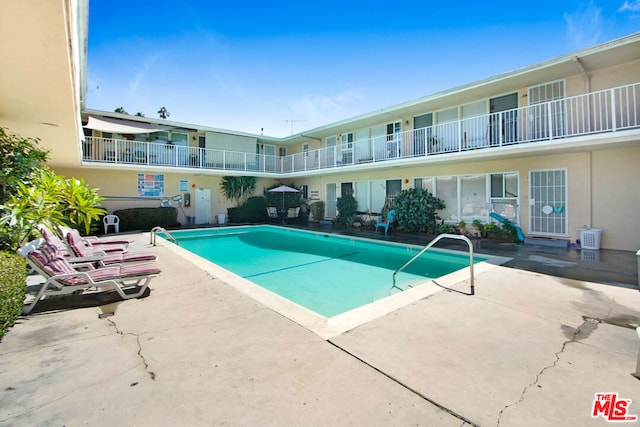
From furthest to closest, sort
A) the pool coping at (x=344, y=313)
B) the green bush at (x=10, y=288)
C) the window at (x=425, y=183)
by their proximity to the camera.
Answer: the window at (x=425, y=183) < the pool coping at (x=344, y=313) < the green bush at (x=10, y=288)

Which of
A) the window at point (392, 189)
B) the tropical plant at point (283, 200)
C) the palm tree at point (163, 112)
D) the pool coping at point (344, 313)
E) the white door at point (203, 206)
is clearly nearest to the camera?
the pool coping at point (344, 313)

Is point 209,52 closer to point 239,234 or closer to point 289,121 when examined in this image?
point 239,234

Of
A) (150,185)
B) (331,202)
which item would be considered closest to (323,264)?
(331,202)

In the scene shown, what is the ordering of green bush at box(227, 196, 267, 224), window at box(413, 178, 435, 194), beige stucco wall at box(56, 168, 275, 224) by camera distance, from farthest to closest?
green bush at box(227, 196, 267, 224) → beige stucco wall at box(56, 168, 275, 224) → window at box(413, 178, 435, 194)

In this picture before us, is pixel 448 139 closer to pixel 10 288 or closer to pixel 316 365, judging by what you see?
pixel 316 365

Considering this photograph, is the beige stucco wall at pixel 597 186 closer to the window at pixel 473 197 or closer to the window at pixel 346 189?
the window at pixel 473 197

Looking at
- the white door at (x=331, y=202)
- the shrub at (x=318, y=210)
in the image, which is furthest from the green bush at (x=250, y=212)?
the white door at (x=331, y=202)

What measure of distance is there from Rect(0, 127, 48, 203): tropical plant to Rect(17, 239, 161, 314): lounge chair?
7.98ft

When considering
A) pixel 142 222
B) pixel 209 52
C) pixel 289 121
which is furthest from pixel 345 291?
pixel 289 121

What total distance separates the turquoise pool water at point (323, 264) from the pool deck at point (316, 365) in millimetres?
2088

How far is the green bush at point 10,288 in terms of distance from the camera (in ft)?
10.6

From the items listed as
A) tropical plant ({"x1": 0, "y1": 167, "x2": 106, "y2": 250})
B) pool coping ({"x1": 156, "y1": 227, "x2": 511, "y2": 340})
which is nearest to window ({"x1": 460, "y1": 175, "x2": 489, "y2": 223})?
pool coping ({"x1": 156, "y1": 227, "x2": 511, "y2": 340})

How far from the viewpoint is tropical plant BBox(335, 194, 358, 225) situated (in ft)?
54.7

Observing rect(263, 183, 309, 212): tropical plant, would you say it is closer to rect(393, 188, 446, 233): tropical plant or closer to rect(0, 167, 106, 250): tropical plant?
rect(393, 188, 446, 233): tropical plant
